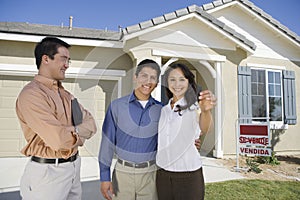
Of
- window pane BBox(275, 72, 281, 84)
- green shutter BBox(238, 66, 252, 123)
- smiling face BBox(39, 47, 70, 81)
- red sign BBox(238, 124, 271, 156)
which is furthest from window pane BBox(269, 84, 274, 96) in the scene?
smiling face BBox(39, 47, 70, 81)

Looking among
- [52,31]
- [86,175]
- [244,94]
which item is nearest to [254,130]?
[244,94]

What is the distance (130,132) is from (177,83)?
43 centimetres

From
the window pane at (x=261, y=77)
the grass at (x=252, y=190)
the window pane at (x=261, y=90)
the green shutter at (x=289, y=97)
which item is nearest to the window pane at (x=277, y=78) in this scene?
the green shutter at (x=289, y=97)

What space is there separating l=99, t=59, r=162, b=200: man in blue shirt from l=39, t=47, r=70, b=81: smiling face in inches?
15.2

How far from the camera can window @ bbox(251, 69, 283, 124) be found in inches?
211

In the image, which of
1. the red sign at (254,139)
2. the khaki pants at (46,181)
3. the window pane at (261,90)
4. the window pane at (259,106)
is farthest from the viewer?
the window pane at (261,90)

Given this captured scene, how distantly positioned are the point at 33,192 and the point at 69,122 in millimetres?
423

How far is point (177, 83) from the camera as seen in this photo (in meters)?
1.29

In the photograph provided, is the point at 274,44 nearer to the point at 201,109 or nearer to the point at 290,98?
the point at 290,98

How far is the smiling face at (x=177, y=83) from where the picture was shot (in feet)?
4.19

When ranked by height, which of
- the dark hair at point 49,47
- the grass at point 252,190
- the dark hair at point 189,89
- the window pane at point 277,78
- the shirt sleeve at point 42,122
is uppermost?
the window pane at point 277,78

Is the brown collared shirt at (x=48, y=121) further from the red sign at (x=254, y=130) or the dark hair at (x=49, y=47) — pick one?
the red sign at (x=254, y=130)

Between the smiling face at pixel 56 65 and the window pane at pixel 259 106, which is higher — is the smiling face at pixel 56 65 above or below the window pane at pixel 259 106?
above

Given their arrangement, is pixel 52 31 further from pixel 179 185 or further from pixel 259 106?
pixel 259 106
